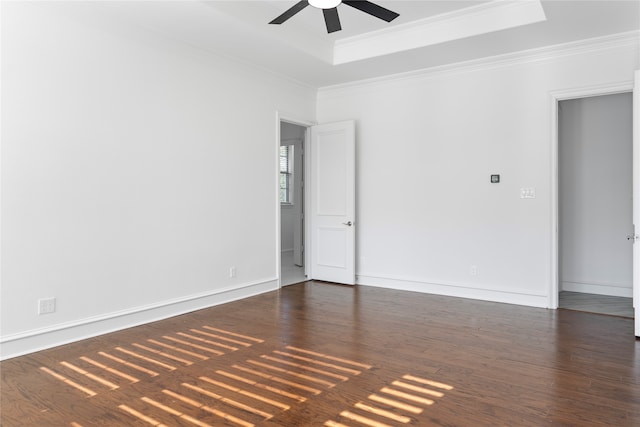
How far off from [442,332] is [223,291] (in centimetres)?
240

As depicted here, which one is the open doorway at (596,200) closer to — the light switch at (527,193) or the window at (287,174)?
the light switch at (527,193)

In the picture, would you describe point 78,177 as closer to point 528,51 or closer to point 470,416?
point 470,416

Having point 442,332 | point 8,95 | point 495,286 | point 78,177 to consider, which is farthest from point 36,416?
point 495,286

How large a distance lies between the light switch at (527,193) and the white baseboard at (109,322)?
3250 millimetres

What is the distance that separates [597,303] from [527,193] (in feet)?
4.90

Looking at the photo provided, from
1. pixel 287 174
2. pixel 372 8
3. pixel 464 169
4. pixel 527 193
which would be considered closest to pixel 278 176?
pixel 464 169

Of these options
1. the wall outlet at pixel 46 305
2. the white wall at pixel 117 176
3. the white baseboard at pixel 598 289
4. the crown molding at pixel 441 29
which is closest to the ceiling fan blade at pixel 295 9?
the white wall at pixel 117 176

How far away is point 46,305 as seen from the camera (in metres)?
3.45

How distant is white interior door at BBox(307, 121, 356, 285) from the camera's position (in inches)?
234

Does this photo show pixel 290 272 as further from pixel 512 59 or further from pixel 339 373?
pixel 512 59

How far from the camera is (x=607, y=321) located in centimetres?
423

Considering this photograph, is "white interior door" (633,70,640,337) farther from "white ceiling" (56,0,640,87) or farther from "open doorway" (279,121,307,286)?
"open doorway" (279,121,307,286)

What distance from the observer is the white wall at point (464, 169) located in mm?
4777

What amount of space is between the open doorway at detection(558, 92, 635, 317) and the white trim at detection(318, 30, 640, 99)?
106cm
